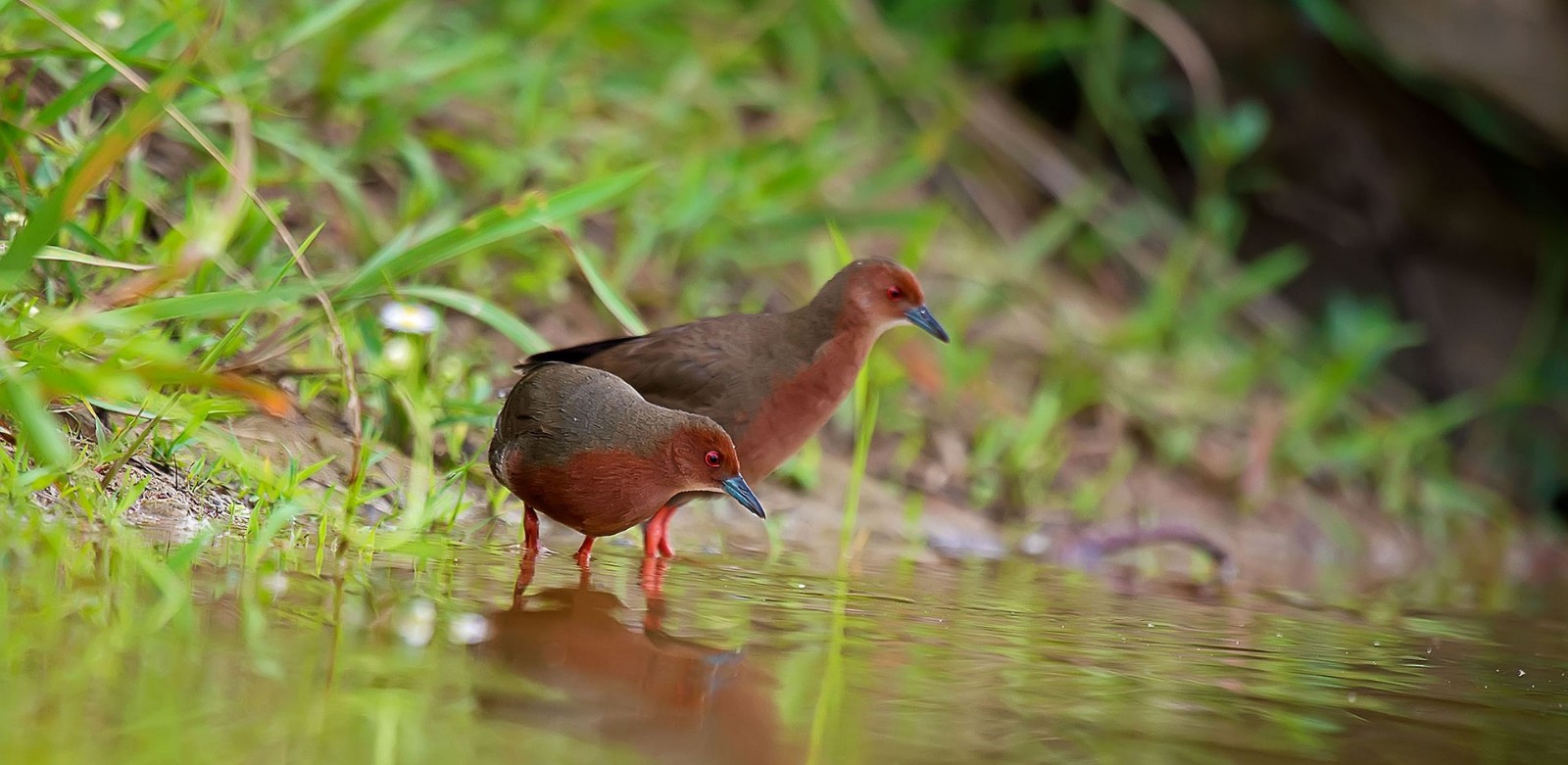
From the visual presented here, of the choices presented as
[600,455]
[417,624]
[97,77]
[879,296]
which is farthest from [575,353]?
[417,624]

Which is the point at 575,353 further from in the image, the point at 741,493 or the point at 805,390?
the point at 741,493

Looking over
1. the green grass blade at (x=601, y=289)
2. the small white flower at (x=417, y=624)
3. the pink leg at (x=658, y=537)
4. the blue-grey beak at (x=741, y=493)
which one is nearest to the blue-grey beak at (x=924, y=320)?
the green grass blade at (x=601, y=289)

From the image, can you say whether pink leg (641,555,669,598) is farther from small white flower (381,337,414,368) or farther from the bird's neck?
small white flower (381,337,414,368)

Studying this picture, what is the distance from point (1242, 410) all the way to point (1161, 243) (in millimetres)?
1172

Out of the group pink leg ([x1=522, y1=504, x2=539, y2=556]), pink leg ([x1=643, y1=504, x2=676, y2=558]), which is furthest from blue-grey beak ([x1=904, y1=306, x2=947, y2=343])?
pink leg ([x1=522, y1=504, x2=539, y2=556])

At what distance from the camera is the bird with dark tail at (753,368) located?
12.7 ft

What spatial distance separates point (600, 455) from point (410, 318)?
84cm

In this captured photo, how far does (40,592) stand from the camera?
218 centimetres

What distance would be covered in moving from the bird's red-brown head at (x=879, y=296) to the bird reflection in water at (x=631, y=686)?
1.61 m

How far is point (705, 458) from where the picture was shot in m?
3.38

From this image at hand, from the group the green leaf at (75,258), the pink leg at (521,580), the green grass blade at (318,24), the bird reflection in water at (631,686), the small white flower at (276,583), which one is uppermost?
the green grass blade at (318,24)

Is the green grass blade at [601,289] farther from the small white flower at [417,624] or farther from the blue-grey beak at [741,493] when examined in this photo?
the small white flower at [417,624]

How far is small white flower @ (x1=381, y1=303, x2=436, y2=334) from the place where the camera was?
12.6 ft

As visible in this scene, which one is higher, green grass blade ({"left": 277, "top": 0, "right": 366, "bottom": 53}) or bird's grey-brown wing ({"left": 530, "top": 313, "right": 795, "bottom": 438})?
green grass blade ({"left": 277, "top": 0, "right": 366, "bottom": 53})
